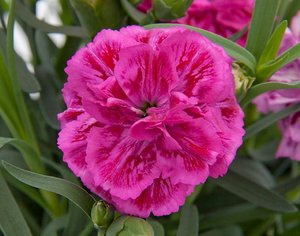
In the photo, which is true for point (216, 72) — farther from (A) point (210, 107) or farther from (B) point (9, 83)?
(B) point (9, 83)

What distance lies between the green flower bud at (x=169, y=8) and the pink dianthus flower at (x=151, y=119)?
3.2 inches

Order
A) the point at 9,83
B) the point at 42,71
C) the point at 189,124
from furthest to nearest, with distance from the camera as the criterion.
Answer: the point at 42,71 < the point at 9,83 < the point at 189,124

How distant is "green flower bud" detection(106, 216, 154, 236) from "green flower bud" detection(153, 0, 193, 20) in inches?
6.8

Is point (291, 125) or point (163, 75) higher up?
point (163, 75)

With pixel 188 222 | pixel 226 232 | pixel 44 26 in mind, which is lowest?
pixel 226 232

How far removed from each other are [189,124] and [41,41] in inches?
13.0

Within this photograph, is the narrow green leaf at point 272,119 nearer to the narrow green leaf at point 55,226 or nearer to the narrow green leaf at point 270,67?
the narrow green leaf at point 270,67

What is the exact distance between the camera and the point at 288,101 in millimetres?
502

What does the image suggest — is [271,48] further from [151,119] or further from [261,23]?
[151,119]

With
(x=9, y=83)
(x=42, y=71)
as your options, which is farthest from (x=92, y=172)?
(x=42, y=71)

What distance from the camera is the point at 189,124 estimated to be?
1.17ft

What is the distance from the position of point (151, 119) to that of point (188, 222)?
0.47 ft

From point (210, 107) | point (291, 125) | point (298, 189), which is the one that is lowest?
point (298, 189)

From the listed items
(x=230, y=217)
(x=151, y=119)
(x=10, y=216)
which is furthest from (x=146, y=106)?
(x=230, y=217)
